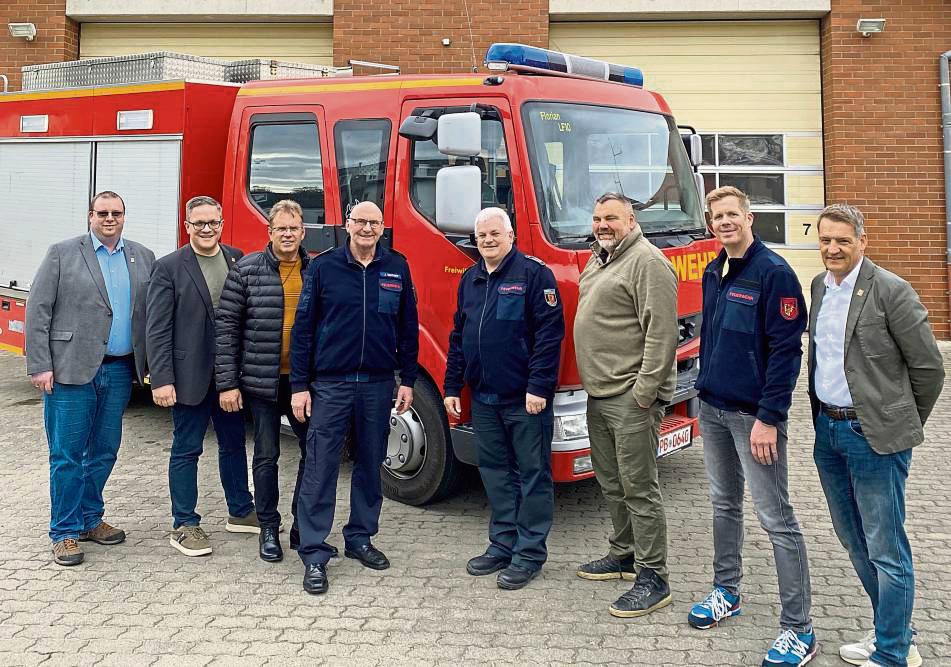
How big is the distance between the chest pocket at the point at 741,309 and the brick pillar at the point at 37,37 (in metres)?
11.4

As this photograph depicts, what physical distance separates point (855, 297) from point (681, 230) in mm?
2212

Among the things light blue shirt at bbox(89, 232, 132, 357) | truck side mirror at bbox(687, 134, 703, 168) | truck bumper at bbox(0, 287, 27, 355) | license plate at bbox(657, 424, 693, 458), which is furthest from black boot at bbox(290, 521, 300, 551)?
truck bumper at bbox(0, 287, 27, 355)

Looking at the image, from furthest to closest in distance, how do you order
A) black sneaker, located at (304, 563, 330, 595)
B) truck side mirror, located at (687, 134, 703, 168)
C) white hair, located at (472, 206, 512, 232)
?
truck side mirror, located at (687, 134, 703, 168) < white hair, located at (472, 206, 512, 232) < black sneaker, located at (304, 563, 330, 595)

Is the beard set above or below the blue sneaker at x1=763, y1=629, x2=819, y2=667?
above

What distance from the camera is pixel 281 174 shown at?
563 centimetres

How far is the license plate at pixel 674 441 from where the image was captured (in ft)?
16.5

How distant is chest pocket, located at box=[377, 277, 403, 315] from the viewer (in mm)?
4363

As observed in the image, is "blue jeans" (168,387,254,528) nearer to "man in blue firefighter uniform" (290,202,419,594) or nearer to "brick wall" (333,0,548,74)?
"man in blue firefighter uniform" (290,202,419,594)

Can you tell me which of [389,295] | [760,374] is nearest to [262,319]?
Result: [389,295]

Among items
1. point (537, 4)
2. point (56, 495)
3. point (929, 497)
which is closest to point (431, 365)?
point (56, 495)

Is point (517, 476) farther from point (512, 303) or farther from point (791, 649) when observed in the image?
point (791, 649)

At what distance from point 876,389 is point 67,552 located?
3782 mm

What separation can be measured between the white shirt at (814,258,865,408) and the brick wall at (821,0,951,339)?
873cm

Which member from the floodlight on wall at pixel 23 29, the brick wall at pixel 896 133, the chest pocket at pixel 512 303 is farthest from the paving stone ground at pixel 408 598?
the floodlight on wall at pixel 23 29
